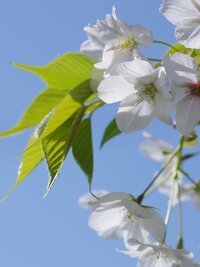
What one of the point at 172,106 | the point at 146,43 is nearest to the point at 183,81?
the point at 172,106

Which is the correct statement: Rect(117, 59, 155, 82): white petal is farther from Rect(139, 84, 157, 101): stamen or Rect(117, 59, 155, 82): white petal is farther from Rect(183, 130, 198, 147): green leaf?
Rect(183, 130, 198, 147): green leaf

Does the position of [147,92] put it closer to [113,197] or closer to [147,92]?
[147,92]

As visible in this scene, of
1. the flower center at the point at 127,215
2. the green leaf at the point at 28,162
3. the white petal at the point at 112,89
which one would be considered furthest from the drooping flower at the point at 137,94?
the flower center at the point at 127,215

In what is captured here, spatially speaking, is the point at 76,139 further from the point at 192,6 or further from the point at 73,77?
the point at 192,6

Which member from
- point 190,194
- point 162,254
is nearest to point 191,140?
point 162,254

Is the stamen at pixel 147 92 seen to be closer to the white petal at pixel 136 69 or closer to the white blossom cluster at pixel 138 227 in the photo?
the white petal at pixel 136 69

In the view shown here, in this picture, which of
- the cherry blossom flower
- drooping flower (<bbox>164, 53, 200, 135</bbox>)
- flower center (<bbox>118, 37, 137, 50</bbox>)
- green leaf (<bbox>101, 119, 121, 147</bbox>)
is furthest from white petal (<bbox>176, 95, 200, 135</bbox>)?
the cherry blossom flower
